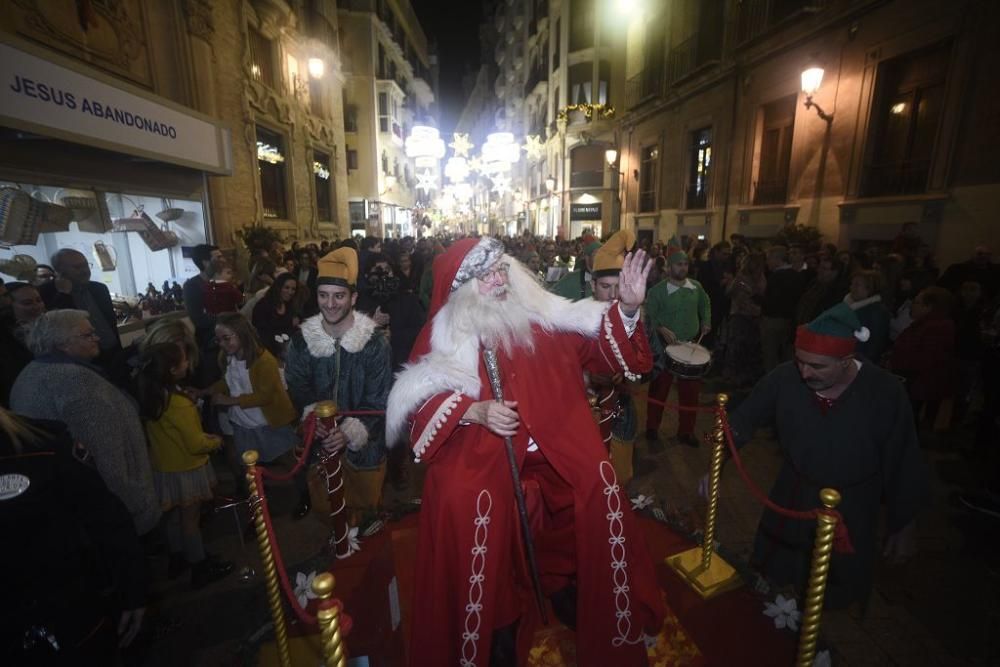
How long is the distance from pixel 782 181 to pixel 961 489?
9516 mm

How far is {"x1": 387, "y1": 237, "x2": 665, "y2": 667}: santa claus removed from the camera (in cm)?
228

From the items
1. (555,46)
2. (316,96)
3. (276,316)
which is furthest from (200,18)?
(555,46)

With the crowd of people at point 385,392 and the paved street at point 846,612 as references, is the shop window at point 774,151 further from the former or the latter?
the paved street at point 846,612

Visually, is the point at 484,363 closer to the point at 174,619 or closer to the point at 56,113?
the point at 174,619

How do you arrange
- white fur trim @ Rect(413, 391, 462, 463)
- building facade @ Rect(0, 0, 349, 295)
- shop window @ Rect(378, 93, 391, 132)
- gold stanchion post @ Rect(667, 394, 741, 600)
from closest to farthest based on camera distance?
white fur trim @ Rect(413, 391, 462, 463)
gold stanchion post @ Rect(667, 394, 741, 600)
building facade @ Rect(0, 0, 349, 295)
shop window @ Rect(378, 93, 391, 132)

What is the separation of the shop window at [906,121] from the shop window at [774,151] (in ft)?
7.20

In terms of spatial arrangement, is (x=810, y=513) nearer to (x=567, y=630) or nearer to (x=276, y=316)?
(x=567, y=630)

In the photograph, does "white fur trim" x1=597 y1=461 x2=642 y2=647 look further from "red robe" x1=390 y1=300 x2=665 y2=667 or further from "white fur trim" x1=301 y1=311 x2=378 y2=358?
"white fur trim" x1=301 y1=311 x2=378 y2=358

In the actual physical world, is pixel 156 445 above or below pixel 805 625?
above

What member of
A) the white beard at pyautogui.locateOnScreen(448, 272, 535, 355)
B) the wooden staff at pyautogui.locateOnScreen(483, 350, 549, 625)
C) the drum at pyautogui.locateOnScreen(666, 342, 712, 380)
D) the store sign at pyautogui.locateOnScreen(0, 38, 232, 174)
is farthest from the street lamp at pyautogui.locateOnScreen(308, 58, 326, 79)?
the wooden staff at pyautogui.locateOnScreen(483, 350, 549, 625)

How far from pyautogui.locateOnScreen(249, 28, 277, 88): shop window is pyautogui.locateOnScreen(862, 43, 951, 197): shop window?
14.5m

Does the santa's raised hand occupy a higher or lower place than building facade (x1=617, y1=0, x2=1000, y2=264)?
lower

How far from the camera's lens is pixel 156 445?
3.26m

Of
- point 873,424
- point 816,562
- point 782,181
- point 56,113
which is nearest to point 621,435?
point 873,424
